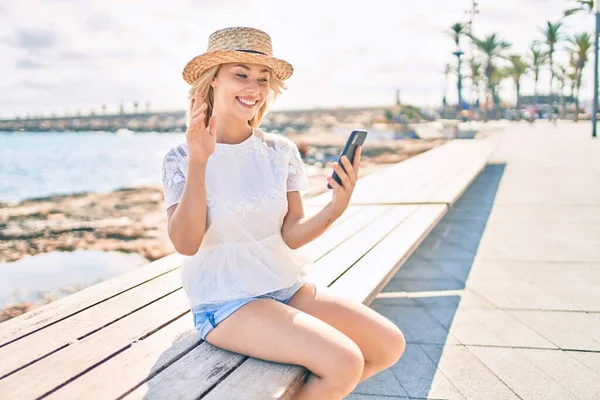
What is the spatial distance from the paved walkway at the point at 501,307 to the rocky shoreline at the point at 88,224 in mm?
3228

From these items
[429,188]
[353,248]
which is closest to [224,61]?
[353,248]

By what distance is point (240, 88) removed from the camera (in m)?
2.18

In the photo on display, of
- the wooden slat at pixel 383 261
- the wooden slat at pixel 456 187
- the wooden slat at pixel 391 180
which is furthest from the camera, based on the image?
the wooden slat at pixel 391 180

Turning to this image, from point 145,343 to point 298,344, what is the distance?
0.61m

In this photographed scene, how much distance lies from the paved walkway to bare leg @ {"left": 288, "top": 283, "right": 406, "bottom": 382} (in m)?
0.71

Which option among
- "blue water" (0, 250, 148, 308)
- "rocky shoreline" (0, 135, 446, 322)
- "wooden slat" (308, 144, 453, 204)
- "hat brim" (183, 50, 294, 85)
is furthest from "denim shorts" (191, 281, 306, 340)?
"blue water" (0, 250, 148, 308)

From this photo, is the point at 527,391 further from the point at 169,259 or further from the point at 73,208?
the point at 73,208

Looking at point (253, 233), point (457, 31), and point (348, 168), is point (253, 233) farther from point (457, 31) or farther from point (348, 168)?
point (457, 31)

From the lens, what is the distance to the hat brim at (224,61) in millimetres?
2100

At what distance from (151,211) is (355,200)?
584 centimetres

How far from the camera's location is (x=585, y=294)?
3.88 m

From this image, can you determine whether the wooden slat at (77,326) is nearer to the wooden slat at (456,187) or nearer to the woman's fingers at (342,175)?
the woman's fingers at (342,175)

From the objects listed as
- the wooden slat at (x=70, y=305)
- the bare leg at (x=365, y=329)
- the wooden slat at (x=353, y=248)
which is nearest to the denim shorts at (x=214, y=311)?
the bare leg at (x=365, y=329)

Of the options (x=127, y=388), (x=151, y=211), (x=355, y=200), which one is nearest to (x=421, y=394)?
(x=127, y=388)
